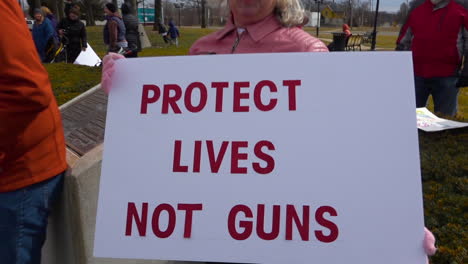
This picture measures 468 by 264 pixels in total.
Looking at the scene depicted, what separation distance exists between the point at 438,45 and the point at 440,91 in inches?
19.2

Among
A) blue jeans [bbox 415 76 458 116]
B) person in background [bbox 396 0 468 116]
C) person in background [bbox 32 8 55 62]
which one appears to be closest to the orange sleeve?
person in background [bbox 396 0 468 116]

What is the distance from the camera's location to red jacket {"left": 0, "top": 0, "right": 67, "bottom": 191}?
1524 mm

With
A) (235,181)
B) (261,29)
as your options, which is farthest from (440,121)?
(235,181)

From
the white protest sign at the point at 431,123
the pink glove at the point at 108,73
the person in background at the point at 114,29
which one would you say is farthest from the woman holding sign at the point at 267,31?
the person in background at the point at 114,29

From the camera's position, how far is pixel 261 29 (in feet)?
5.50

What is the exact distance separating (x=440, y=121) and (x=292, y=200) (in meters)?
2.92

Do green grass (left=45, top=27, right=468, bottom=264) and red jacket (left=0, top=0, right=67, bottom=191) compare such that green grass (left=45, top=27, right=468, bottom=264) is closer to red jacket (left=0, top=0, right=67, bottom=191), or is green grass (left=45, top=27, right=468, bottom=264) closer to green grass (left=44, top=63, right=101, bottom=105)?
red jacket (left=0, top=0, right=67, bottom=191)

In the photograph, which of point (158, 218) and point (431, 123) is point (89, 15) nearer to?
point (431, 123)

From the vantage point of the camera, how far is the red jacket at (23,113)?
1.52 m

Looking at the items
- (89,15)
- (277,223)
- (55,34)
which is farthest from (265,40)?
(89,15)

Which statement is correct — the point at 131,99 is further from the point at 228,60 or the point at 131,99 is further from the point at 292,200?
the point at 292,200

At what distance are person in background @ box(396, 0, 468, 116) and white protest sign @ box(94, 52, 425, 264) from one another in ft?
9.83

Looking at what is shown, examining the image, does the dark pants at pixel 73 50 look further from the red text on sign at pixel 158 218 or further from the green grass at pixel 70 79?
the red text on sign at pixel 158 218

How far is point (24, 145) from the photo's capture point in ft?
5.58
